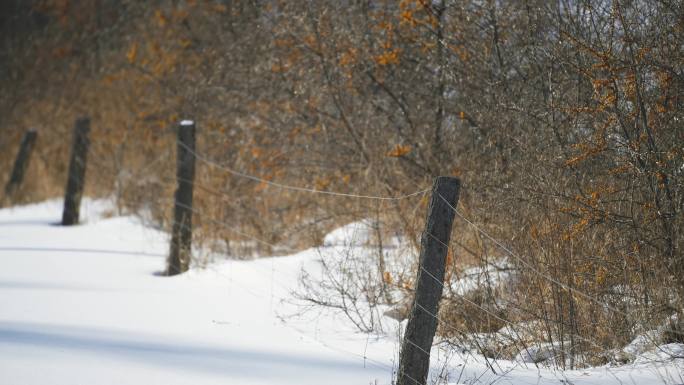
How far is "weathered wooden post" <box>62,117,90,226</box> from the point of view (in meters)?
11.7

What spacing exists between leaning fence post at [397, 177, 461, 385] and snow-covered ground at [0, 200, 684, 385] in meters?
0.16

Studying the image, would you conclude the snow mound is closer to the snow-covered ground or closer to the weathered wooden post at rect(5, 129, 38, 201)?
the snow-covered ground

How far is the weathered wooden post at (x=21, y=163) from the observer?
13702mm

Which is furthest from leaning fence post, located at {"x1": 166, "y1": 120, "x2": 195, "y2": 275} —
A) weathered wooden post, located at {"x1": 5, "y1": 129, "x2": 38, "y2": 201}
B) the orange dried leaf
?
weathered wooden post, located at {"x1": 5, "y1": 129, "x2": 38, "y2": 201}

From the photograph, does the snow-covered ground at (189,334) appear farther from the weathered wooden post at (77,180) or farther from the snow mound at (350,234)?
the weathered wooden post at (77,180)

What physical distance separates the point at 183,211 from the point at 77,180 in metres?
3.89

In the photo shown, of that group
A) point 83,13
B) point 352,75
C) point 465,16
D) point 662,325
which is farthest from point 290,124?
point 83,13

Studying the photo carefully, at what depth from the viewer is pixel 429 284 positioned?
423 cm

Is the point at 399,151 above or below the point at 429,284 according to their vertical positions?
above

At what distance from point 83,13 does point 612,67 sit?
17.3 m

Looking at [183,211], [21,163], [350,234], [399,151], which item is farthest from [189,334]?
[21,163]

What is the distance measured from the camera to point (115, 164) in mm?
13195

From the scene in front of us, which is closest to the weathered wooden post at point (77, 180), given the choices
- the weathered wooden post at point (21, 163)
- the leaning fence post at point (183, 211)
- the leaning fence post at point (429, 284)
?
the weathered wooden post at point (21, 163)

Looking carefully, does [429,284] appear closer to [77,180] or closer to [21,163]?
[77,180]
